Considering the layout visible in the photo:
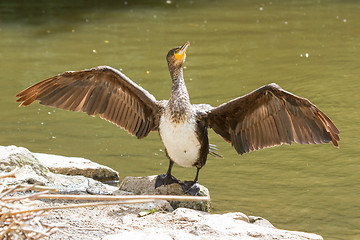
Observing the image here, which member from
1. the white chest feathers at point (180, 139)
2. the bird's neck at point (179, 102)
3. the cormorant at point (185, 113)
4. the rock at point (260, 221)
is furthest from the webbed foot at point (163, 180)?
the rock at point (260, 221)

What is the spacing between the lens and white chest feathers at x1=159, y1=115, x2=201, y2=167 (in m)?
5.87

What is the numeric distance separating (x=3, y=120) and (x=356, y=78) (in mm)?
5300

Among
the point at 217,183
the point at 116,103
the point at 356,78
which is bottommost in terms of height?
the point at 217,183

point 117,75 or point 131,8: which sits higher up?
point 131,8

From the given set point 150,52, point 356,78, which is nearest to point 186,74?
point 150,52

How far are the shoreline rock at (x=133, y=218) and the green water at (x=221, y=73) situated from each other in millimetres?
903

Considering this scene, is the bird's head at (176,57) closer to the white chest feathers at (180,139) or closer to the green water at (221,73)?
the white chest feathers at (180,139)

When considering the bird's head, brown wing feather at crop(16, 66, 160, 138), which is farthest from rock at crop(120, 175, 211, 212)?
the bird's head

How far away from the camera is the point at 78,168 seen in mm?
7031

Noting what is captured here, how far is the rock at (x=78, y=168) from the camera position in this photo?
703 centimetres

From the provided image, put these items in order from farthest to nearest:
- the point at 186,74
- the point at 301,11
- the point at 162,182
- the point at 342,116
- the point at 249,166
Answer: the point at 301,11 → the point at 186,74 → the point at 342,116 → the point at 249,166 → the point at 162,182

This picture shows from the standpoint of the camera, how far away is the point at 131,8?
1697 centimetres

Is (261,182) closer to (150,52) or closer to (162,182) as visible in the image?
(162,182)

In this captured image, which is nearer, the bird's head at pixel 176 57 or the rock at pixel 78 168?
the bird's head at pixel 176 57
